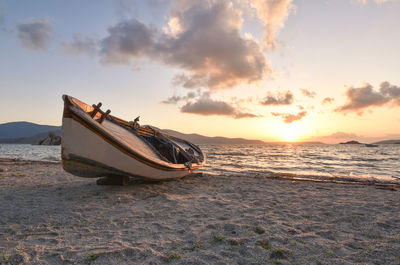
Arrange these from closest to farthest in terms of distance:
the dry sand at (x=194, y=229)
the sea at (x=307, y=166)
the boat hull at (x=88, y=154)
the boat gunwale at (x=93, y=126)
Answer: the dry sand at (x=194, y=229)
the boat gunwale at (x=93, y=126)
the boat hull at (x=88, y=154)
the sea at (x=307, y=166)

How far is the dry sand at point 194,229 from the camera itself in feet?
10.0

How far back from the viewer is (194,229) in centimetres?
410

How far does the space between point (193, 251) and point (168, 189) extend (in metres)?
4.94

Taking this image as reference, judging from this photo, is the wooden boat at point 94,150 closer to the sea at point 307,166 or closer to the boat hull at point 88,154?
the boat hull at point 88,154

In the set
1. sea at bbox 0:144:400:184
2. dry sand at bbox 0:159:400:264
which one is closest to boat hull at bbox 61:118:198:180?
dry sand at bbox 0:159:400:264

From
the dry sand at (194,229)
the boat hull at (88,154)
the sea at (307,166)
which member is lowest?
the sea at (307,166)

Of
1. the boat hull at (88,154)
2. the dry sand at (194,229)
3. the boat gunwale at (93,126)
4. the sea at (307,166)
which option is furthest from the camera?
the sea at (307,166)

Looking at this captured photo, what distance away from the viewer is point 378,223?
4.45 m

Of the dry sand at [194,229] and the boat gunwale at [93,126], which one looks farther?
the boat gunwale at [93,126]

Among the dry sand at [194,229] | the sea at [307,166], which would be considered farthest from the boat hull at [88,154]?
the sea at [307,166]

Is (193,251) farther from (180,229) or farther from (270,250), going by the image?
(270,250)

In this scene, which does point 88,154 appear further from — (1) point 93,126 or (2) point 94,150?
(1) point 93,126

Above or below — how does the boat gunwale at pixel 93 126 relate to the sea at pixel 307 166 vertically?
above

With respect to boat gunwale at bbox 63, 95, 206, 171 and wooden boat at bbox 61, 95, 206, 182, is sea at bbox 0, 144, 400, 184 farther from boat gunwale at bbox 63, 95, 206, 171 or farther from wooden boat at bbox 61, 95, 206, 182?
boat gunwale at bbox 63, 95, 206, 171
